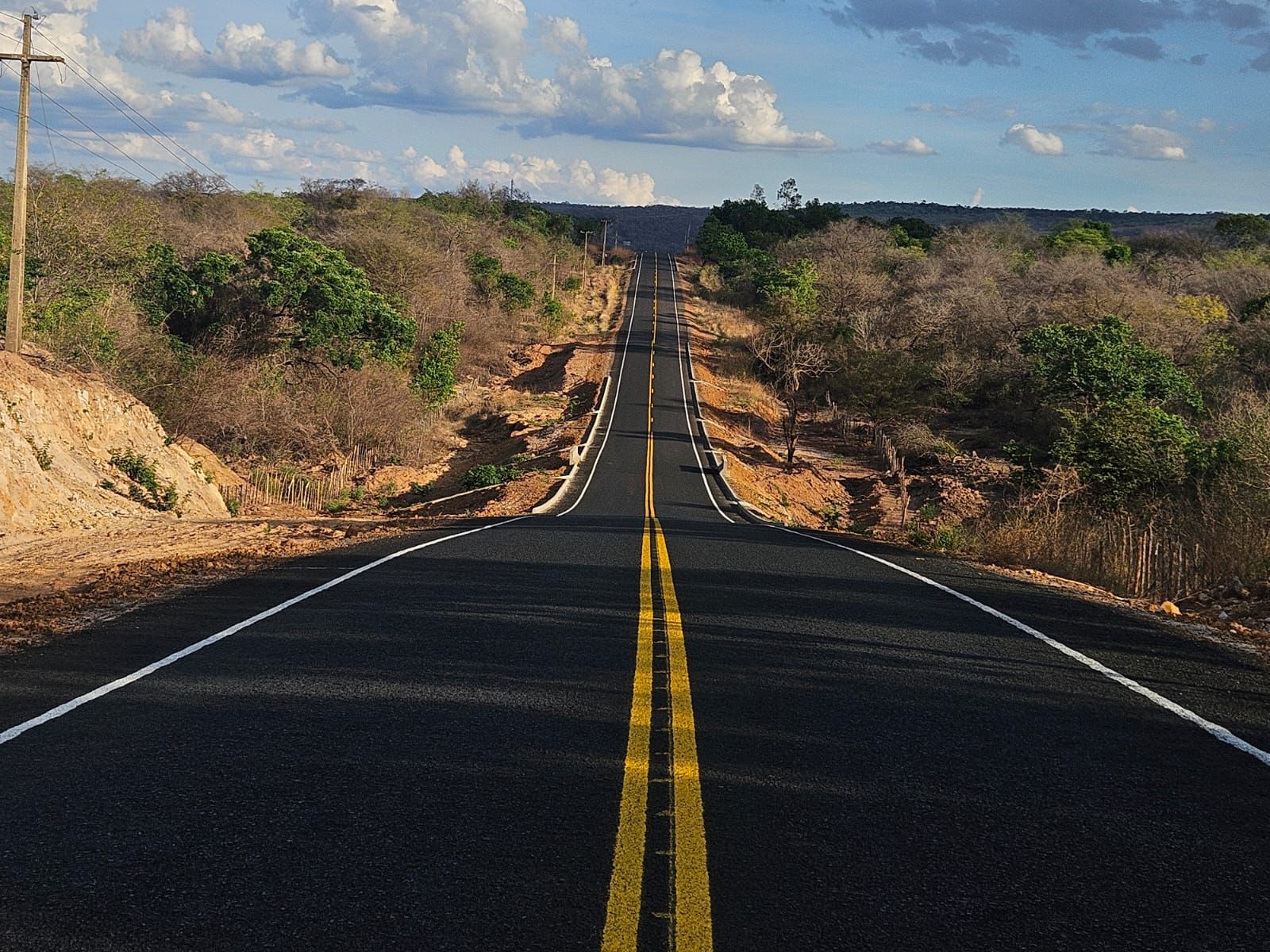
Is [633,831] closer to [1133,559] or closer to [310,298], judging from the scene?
[1133,559]

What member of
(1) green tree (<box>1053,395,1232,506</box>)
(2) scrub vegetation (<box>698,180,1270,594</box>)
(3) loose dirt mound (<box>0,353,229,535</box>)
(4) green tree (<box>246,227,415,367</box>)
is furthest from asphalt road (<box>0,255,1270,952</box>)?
(4) green tree (<box>246,227,415,367</box>)

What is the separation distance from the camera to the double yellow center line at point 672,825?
11.6 ft

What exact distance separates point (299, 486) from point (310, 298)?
1384cm

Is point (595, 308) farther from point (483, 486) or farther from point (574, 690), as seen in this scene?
point (574, 690)

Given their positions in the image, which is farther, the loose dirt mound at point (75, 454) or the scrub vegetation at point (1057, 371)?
the loose dirt mound at point (75, 454)

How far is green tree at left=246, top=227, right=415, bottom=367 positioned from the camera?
42891 mm

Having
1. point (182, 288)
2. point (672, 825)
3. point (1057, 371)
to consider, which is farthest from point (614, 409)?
point (672, 825)

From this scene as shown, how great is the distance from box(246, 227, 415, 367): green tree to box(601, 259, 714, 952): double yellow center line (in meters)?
38.1

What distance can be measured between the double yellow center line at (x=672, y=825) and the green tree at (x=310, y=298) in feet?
125

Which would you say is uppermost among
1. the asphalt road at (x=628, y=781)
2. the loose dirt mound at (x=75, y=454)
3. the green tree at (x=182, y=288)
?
the green tree at (x=182, y=288)

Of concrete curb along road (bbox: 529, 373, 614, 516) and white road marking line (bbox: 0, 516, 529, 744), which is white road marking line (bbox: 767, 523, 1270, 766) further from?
concrete curb along road (bbox: 529, 373, 614, 516)

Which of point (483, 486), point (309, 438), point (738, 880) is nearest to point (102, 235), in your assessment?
point (309, 438)

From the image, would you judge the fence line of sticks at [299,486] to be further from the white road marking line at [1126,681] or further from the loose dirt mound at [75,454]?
the white road marking line at [1126,681]

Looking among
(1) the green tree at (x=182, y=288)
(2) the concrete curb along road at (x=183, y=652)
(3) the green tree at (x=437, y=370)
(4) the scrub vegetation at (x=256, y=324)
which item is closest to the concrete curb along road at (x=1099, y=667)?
(2) the concrete curb along road at (x=183, y=652)
